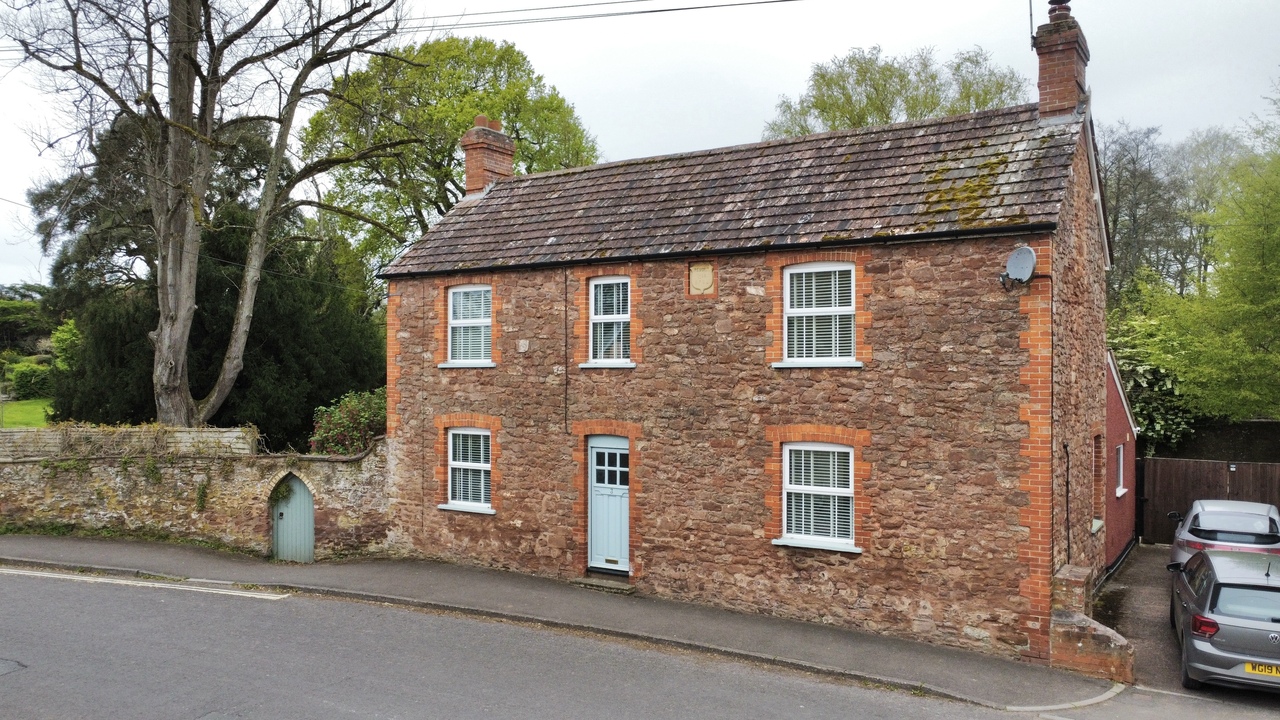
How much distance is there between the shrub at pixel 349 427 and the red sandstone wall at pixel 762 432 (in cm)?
257

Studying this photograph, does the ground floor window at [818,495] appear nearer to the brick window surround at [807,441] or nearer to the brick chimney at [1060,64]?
the brick window surround at [807,441]

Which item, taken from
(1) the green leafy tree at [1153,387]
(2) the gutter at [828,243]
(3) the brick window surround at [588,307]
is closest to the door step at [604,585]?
(3) the brick window surround at [588,307]

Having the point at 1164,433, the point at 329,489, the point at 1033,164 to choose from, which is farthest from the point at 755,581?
the point at 1164,433

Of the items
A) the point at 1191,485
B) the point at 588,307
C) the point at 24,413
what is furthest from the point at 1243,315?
the point at 24,413

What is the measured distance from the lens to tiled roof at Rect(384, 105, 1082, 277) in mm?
11961

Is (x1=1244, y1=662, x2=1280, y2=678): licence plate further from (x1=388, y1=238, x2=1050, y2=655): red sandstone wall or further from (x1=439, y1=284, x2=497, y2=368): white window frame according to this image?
(x1=439, y1=284, x2=497, y2=368): white window frame

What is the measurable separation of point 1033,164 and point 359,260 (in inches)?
1036

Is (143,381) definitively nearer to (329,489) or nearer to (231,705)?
(329,489)

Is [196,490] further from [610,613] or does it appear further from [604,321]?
[610,613]

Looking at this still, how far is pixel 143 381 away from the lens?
2397cm

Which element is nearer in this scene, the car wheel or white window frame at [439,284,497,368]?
the car wheel

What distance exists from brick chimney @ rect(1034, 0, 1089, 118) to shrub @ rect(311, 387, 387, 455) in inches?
561

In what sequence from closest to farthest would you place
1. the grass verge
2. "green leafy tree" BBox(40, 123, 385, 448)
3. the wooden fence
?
the grass verge, the wooden fence, "green leafy tree" BBox(40, 123, 385, 448)

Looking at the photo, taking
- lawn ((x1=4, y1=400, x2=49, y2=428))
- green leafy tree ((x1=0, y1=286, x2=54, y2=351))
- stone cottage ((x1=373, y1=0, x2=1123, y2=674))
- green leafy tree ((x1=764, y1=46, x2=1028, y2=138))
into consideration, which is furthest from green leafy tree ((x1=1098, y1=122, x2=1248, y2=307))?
green leafy tree ((x1=0, y1=286, x2=54, y2=351))
